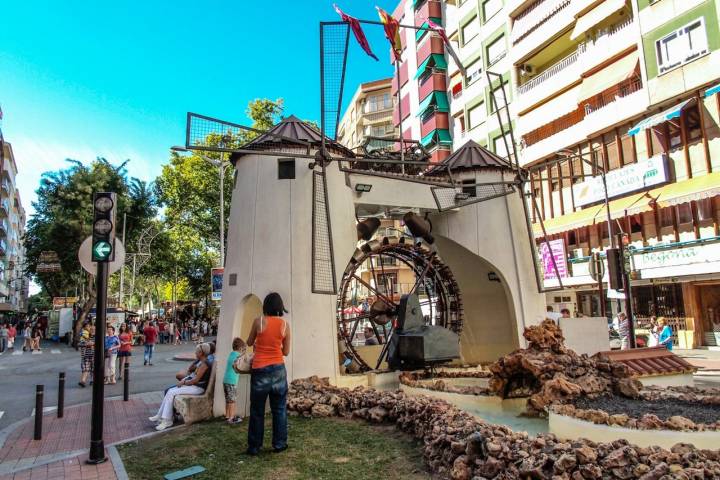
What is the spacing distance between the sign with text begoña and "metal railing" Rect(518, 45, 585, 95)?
705 centimetres

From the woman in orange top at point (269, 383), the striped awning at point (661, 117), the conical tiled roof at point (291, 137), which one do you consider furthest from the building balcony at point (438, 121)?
the woman in orange top at point (269, 383)

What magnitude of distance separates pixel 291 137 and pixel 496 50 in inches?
1157

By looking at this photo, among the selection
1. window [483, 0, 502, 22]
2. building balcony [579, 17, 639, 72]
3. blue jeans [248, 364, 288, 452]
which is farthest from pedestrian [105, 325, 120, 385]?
window [483, 0, 502, 22]

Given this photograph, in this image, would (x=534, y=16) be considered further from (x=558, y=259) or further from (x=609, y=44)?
(x=558, y=259)

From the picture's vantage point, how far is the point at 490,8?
3653 cm

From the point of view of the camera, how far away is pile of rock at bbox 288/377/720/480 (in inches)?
167

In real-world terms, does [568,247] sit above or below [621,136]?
below

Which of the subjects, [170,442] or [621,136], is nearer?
[170,442]

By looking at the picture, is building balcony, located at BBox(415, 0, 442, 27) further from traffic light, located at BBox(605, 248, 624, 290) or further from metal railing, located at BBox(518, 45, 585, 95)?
traffic light, located at BBox(605, 248, 624, 290)

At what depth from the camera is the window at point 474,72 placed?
1474 inches

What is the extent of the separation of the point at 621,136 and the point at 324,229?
21469 mm

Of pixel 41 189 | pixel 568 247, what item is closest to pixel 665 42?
pixel 568 247

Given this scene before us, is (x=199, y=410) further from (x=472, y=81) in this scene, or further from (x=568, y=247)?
(x=472, y=81)

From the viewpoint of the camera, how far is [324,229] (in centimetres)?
1037
